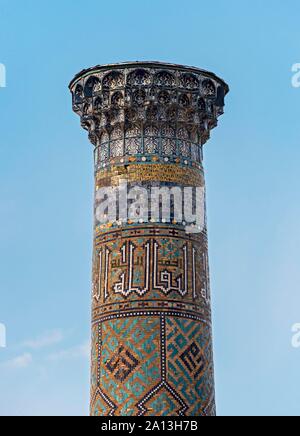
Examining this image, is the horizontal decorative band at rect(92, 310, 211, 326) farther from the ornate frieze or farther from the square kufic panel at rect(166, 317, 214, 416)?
the ornate frieze

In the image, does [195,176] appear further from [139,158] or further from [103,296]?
[103,296]

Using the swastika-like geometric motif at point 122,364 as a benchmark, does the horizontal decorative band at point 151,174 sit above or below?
above

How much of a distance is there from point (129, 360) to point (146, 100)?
3749 millimetres

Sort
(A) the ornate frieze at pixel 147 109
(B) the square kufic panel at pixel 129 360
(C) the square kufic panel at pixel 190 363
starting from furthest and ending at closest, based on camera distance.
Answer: (A) the ornate frieze at pixel 147 109
(C) the square kufic panel at pixel 190 363
(B) the square kufic panel at pixel 129 360

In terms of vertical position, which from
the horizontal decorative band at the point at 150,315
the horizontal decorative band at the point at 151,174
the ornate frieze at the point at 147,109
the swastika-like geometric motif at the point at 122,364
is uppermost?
the ornate frieze at the point at 147,109

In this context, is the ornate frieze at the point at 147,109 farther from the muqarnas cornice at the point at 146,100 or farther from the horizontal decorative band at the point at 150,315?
the horizontal decorative band at the point at 150,315

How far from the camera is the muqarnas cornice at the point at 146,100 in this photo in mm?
15984

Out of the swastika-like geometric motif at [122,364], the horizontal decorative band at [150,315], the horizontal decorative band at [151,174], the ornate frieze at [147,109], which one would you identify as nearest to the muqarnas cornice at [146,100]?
the ornate frieze at [147,109]

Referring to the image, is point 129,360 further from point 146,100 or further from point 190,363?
point 146,100

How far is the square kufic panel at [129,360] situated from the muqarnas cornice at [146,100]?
9.41 ft

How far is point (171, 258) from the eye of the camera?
15.4 meters

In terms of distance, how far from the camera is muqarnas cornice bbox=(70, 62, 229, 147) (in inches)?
629
